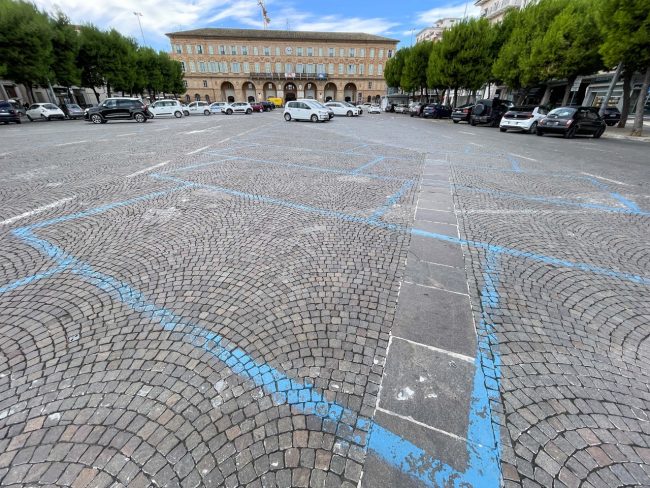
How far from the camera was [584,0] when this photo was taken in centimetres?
1920

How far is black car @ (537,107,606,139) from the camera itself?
15719 mm

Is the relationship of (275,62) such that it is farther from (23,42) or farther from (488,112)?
(488,112)

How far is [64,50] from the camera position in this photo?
26.8 metres

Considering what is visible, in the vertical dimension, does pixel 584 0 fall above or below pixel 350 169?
above

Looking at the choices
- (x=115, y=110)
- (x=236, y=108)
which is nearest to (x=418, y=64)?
(x=236, y=108)

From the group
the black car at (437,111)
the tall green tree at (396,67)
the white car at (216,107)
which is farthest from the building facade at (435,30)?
the white car at (216,107)

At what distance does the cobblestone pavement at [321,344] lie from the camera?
1.61 m

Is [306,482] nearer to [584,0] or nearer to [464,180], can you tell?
[464,180]

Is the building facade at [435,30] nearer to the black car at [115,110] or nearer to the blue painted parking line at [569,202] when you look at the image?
the black car at [115,110]

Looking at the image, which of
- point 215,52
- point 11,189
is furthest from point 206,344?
point 215,52

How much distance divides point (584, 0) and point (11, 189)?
2955 cm

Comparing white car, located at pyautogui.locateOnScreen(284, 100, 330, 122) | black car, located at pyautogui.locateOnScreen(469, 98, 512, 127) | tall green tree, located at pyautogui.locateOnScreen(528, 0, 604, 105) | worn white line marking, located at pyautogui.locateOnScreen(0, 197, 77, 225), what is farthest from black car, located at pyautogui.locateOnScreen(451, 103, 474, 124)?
worn white line marking, located at pyautogui.locateOnScreen(0, 197, 77, 225)

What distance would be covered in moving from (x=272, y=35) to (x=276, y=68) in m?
6.82

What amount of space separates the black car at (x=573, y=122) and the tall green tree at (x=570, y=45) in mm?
5102
